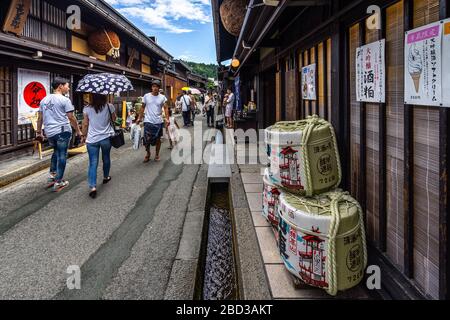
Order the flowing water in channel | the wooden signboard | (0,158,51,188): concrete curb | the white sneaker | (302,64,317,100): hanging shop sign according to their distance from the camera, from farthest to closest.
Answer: the wooden signboard, (0,158,51,188): concrete curb, the white sneaker, (302,64,317,100): hanging shop sign, the flowing water in channel

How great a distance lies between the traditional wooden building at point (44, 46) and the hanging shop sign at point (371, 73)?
8854mm

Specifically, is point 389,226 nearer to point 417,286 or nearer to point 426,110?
point 417,286

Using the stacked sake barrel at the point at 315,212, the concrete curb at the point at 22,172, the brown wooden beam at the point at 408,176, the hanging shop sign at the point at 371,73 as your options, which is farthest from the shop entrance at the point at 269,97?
the brown wooden beam at the point at 408,176

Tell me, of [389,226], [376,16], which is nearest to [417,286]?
[389,226]

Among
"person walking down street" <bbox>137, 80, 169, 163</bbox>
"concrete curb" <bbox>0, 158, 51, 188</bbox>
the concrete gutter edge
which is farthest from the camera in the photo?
"person walking down street" <bbox>137, 80, 169, 163</bbox>

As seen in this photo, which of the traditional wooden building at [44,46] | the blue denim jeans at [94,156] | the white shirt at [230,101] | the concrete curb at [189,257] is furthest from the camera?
Result: the white shirt at [230,101]

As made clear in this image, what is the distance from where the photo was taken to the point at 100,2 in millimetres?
13086

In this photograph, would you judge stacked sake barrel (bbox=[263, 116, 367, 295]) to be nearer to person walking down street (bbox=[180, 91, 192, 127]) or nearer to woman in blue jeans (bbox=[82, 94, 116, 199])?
woman in blue jeans (bbox=[82, 94, 116, 199])

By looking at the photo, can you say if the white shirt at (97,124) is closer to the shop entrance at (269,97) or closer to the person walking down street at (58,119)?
the person walking down street at (58,119)

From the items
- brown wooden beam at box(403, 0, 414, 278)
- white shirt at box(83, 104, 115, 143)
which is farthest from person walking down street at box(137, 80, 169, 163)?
brown wooden beam at box(403, 0, 414, 278)

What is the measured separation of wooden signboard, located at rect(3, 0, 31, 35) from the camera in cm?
923

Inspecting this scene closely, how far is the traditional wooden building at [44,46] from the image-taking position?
9.58 m

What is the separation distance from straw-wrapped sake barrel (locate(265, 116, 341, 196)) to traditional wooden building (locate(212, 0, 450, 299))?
1.07 ft

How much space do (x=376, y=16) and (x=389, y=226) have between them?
194 centimetres
